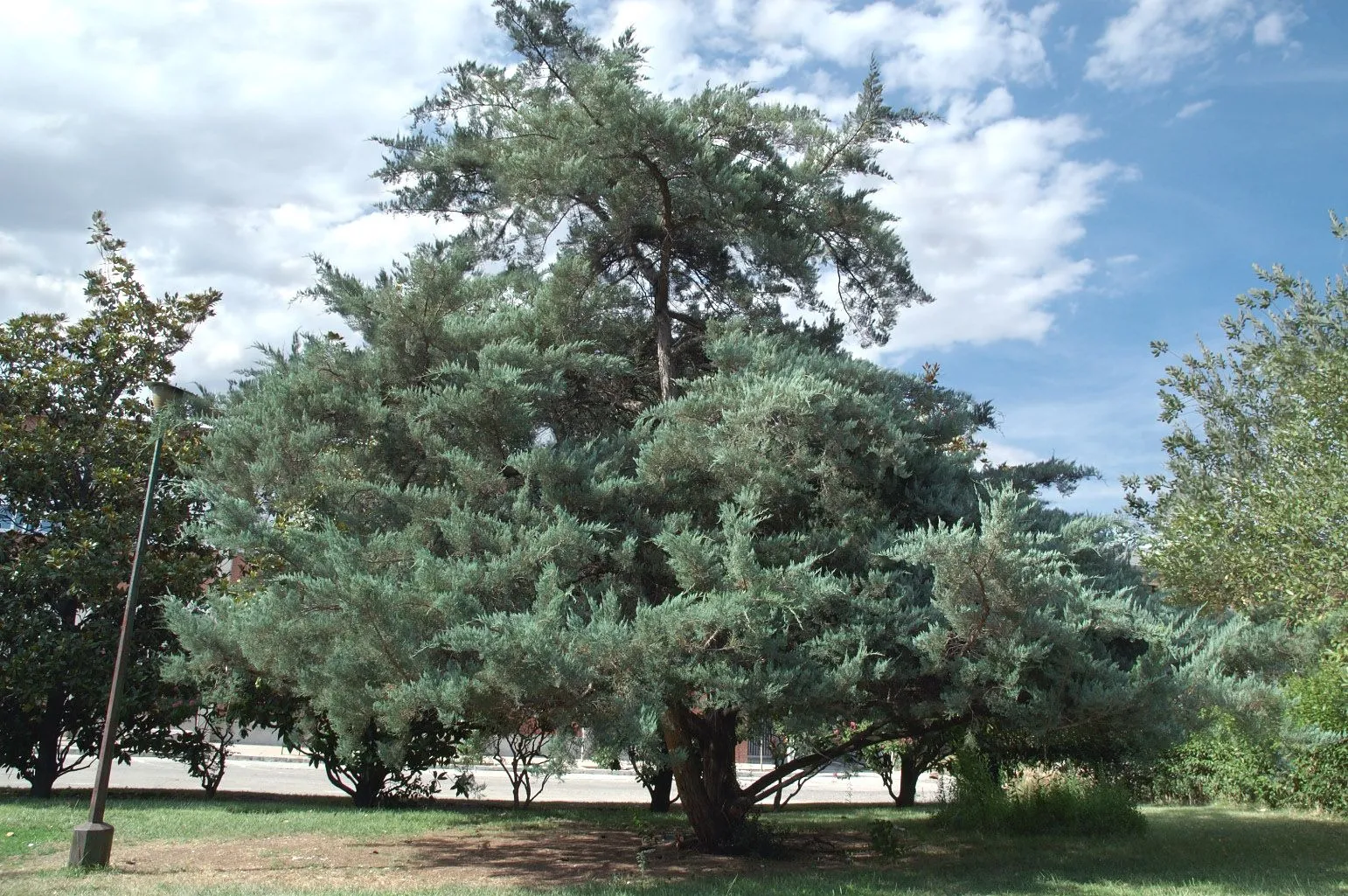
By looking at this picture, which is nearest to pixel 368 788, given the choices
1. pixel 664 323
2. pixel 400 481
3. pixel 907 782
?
pixel 400 481

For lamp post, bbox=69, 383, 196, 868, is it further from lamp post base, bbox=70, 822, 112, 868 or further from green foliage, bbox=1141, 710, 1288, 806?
green foliage, bbox=1141, 710, 1288, 806

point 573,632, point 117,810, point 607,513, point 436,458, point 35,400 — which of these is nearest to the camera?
point 573,632

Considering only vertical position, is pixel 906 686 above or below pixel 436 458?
below

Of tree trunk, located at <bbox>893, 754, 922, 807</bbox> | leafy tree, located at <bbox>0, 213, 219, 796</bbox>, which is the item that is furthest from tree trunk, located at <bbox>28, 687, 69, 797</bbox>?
tree trunk, located at <bbox>893, 754, 922, 807</bbox>

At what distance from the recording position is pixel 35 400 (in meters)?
15.6

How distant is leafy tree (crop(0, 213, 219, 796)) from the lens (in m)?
14.6

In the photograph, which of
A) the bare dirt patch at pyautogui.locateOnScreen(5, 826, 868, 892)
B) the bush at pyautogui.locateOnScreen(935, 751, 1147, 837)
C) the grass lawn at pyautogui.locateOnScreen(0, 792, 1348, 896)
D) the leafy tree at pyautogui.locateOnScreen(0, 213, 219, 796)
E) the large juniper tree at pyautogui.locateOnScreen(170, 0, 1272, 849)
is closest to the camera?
the large juniper tree at pyautogui.locateOnScreen(170, 0, 1272, 849)

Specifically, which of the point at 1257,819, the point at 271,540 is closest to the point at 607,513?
the point at 271,540

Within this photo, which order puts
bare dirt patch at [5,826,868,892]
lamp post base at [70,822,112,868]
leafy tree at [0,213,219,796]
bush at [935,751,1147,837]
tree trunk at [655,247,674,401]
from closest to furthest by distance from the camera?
1. bare dirt patch at [5,826,868,892]
2. lamp post base at [70,822,112,868]
3. tree trunk at [655,247,674,401]
4. bush at [935,751,1147,837]
5. leafy tree at [0,213,219,796]

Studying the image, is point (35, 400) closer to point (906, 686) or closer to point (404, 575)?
point (404, 575)

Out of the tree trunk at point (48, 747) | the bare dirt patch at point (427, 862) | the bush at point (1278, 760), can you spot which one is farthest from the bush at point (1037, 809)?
the tree trunk at point (48, 747)

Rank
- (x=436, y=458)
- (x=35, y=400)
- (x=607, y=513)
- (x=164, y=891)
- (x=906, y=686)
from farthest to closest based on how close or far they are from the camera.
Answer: (x=35, y=400) → (x=436, y=458) → (x=607, y=513) → (x=906, y=686) → (x=164, y=891)

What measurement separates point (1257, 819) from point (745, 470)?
430 inches

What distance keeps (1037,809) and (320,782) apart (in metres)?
15.9
